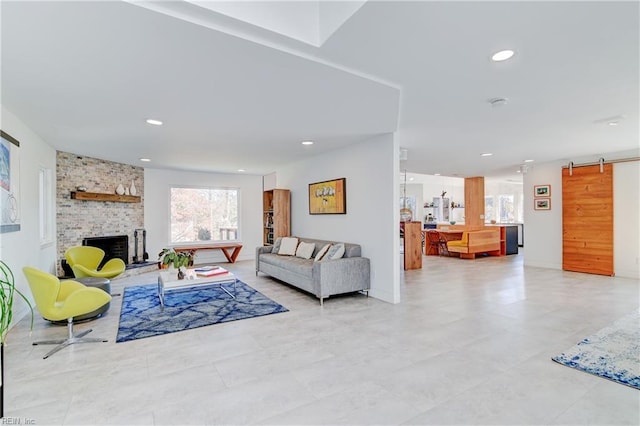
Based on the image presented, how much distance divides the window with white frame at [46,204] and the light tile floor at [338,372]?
7.45 feet

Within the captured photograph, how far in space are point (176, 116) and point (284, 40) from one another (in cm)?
208

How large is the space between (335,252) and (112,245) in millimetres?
4941

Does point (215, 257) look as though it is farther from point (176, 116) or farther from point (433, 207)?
point (433, 207)

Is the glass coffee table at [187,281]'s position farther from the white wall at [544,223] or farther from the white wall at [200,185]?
the white wall at [544,223]

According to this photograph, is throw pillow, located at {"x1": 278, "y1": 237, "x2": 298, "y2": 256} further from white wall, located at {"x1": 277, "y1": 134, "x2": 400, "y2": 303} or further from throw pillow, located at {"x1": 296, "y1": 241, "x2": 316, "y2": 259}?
white wall, located at {"x1": 277, "y1": 134, "x2": 400, "y2": 303}

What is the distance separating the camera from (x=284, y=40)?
88.4 inches

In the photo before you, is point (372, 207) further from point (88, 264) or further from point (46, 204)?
point (46, 204)

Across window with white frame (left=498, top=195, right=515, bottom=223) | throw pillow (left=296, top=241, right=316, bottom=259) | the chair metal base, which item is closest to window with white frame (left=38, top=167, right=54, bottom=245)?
the chair metal base

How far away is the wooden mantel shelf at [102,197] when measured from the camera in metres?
6.08

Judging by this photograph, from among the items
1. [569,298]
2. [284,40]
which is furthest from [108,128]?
[569,298]

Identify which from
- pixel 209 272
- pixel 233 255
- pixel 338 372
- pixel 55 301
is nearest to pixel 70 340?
pixel 55 301

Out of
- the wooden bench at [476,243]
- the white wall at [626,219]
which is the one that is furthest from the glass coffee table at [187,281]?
the white wall at [626,219]

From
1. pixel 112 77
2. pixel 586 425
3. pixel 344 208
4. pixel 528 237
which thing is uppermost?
pixel 112 77

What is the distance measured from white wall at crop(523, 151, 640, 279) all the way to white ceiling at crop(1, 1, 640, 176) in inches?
67.6
